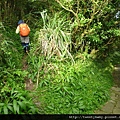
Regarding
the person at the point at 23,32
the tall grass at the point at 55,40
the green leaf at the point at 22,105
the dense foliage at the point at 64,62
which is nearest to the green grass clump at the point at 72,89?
the dense foliage at the point at 64,62

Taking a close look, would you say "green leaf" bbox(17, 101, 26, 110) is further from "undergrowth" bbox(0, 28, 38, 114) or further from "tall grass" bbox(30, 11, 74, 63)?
"tall grass" bbox(30, 11, 74, 63)

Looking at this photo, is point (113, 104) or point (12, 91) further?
point (113, 104)

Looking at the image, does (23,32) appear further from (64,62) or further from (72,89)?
(72,89)

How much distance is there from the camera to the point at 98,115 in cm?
397

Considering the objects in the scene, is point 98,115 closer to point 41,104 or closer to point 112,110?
point 112,110

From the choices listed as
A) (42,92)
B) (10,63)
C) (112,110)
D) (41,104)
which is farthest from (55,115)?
(10,63)

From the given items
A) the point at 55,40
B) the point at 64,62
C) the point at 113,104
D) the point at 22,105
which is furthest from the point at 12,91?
the point at 113,104

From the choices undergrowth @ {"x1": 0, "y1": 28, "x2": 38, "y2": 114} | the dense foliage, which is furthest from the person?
undergrowth @ {"x1": 0, "y1": 28, "x2": 38, "y2": 114}

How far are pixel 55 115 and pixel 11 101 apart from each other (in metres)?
0.87

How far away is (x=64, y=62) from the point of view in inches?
206

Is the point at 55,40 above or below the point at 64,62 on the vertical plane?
above

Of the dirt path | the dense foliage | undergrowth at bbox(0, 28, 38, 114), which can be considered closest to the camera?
undergrowth at bbox(0, 28, 38, 114)

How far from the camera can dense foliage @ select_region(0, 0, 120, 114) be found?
3887mm

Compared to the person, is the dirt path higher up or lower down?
lower down
